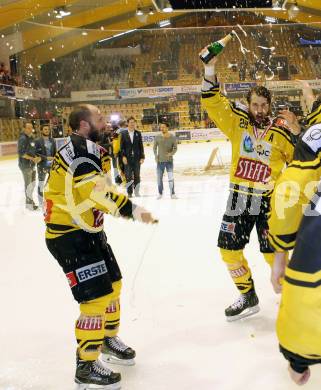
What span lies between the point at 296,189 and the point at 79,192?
1.33 meters

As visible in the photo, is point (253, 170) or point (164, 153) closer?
point (253, 170)

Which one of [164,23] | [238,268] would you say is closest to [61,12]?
[164,23]

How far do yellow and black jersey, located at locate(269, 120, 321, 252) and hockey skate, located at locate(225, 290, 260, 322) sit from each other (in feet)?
6.55

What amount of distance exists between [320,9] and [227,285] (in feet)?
88.4

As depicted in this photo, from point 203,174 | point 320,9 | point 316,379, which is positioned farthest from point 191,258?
point 320,9

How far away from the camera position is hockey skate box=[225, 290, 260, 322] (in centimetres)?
350

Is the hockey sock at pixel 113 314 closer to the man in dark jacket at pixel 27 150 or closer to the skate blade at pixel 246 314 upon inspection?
the skate blade at pixel 246 314

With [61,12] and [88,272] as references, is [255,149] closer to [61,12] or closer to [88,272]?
[88,272]

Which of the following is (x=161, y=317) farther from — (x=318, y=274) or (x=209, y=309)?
(x=318, y=274)

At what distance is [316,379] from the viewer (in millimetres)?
2613

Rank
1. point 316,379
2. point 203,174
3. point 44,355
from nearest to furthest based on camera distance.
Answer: point 316,379, point 44,355, point 203,174

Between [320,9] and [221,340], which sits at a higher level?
[320,9]

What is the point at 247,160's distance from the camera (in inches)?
135

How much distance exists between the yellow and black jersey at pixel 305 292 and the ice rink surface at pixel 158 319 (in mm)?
1277
